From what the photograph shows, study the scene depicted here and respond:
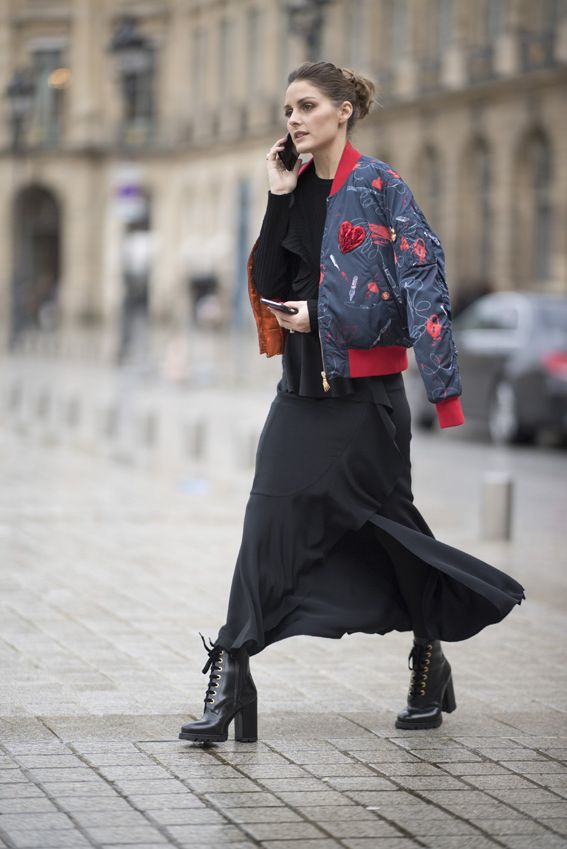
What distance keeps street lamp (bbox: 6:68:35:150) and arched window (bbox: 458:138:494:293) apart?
34.1ft

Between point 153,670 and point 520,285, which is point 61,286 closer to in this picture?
point 520,285

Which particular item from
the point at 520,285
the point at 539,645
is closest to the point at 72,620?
the point at 539,645

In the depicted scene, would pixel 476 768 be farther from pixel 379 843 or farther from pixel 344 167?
pixel 344 167

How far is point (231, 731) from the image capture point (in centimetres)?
610

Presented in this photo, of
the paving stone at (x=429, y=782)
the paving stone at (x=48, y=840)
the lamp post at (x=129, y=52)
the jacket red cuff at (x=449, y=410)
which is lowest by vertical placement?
the paving stone at (x=48, y=840)

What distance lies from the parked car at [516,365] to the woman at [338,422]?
14.0m

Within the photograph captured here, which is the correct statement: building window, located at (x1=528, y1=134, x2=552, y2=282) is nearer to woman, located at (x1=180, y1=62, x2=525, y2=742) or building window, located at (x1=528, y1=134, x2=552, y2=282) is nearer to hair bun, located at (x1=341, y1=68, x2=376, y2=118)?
hair bun, located at (x1=341, y1=68, x2=376, y2=118)

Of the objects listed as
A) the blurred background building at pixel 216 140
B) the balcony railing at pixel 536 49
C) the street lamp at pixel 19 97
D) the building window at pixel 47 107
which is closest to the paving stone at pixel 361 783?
the blurred background building at pixel 216 140

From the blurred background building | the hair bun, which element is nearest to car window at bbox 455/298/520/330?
the blurred background building

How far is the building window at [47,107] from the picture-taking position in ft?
251

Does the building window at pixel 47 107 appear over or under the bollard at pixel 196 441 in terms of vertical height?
over

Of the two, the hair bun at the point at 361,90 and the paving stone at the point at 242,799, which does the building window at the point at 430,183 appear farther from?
the paving stone at the point at 242,799

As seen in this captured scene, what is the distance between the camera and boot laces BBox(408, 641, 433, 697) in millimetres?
6176

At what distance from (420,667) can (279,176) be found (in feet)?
5.18
